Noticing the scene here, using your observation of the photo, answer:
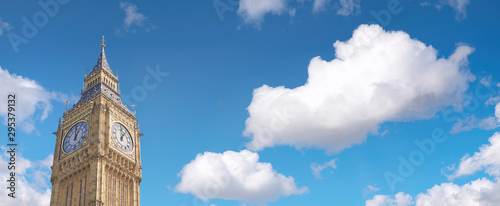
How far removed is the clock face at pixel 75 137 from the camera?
9462 cm

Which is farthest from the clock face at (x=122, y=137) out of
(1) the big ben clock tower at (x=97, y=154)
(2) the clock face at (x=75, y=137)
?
(2) the clock face at (x=75, y=137)

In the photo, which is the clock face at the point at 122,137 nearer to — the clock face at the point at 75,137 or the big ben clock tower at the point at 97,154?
the big ben clock tower at the point at 97,154

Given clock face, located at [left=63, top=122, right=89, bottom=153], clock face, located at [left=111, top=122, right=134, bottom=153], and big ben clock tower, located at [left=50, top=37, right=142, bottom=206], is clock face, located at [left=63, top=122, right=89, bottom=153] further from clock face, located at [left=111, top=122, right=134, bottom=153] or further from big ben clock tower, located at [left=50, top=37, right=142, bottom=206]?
clock face, located at [left=111, top=122, right=134, bottom=153]

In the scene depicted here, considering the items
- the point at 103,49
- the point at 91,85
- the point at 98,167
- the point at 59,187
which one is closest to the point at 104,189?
the point at 98,167

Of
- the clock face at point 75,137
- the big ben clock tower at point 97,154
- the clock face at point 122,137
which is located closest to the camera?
the big ben clock tower at point 97,154

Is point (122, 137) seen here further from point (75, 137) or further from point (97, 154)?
point (97, 154)

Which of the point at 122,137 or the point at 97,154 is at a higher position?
the point at 122,137

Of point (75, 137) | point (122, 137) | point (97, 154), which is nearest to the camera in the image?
point (97, 154)

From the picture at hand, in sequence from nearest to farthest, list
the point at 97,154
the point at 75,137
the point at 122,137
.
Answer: the point at 97,154 < the point at 75,137 < the point at 122,137

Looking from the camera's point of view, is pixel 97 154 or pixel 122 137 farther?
pixel 122 137

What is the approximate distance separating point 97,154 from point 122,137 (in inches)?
423

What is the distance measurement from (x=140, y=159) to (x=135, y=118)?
10.2 metres

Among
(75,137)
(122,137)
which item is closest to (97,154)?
(122,137)

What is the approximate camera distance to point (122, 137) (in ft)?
323
